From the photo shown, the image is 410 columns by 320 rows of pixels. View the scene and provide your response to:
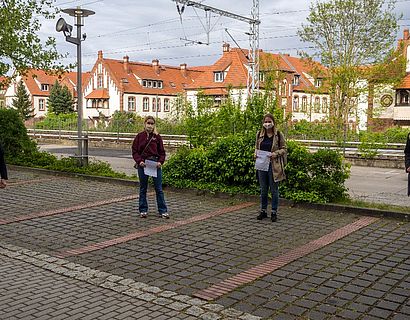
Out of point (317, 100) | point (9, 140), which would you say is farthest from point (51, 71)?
point (317, 100)

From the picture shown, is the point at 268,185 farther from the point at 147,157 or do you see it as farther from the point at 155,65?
the point at 155,65

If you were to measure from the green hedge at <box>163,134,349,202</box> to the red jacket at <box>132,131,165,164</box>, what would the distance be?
2338 millimetres

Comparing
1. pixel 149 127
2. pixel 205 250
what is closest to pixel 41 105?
pixel 149 127

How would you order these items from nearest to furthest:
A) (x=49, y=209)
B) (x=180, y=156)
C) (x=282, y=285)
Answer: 1. (x=282, y=285)
2. (x=49, y=209)
3. (x=180, y=156)

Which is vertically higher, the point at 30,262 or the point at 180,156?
the point at 180,156

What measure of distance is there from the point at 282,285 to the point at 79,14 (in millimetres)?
11803

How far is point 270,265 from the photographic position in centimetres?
606

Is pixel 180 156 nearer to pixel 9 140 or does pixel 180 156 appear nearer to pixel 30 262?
pixel 30 262

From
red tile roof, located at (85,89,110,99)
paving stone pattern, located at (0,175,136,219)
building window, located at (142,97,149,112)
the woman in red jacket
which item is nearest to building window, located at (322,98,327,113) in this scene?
paving stone pattern, located at (0,175,136,219)

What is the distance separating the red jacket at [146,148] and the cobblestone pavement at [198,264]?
109 cm

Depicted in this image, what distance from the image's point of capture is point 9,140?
17.3 metres

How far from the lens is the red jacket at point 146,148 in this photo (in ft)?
29.0

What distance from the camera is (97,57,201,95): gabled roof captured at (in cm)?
6850

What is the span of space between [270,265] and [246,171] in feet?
15.8
